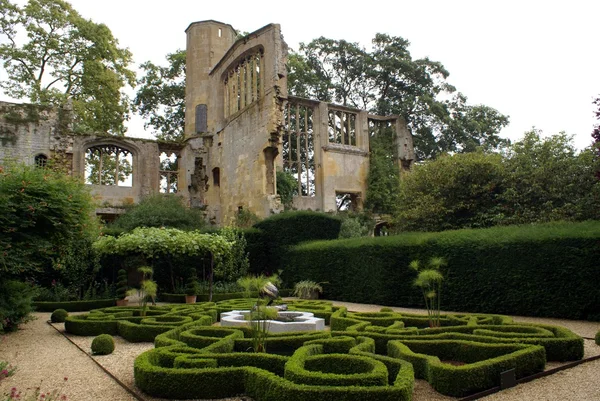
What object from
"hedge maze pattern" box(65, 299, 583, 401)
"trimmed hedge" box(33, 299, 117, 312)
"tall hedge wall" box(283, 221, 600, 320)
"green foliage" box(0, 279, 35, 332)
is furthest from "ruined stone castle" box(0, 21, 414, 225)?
"hedge maze pattern" box(65, 299, 583, 401)

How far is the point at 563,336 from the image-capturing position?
20.2 ft

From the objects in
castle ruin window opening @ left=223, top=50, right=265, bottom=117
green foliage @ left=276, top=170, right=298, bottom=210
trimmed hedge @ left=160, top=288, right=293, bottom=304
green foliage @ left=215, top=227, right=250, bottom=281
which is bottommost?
trimmed hedge @ left=160, top=288, right=293, bottom=304

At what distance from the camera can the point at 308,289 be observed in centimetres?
1554

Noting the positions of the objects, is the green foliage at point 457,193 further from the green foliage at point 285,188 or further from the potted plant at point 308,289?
the potted plant at point 308,289

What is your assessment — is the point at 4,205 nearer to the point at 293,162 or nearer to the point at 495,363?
the point at 495,363

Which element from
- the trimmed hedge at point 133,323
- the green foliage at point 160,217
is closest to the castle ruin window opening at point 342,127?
the green foliage at point 160,217

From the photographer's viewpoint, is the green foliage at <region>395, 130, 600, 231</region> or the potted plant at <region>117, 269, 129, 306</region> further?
the green foliage at <region>395, 130, 600, 231</region>

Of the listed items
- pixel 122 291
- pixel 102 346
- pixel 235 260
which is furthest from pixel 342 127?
pixel 102 346

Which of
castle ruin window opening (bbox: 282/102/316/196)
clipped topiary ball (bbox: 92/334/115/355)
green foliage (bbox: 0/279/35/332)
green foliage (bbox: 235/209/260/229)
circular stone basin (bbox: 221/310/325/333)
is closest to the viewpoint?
clipped topiary ball (bbox: 92/334/115/355)

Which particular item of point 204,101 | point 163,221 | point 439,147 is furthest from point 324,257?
point 439,147

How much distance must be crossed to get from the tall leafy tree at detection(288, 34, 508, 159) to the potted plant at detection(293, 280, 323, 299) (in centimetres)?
1985

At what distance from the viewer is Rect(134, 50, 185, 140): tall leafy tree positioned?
1299 inches

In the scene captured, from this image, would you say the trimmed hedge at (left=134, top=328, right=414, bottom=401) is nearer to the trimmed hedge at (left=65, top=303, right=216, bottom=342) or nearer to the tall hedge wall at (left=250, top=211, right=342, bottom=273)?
the trimmed hedge at (left=65, top=303, right=216, bottom=342)

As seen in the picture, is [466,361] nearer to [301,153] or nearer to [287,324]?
[287,324]
